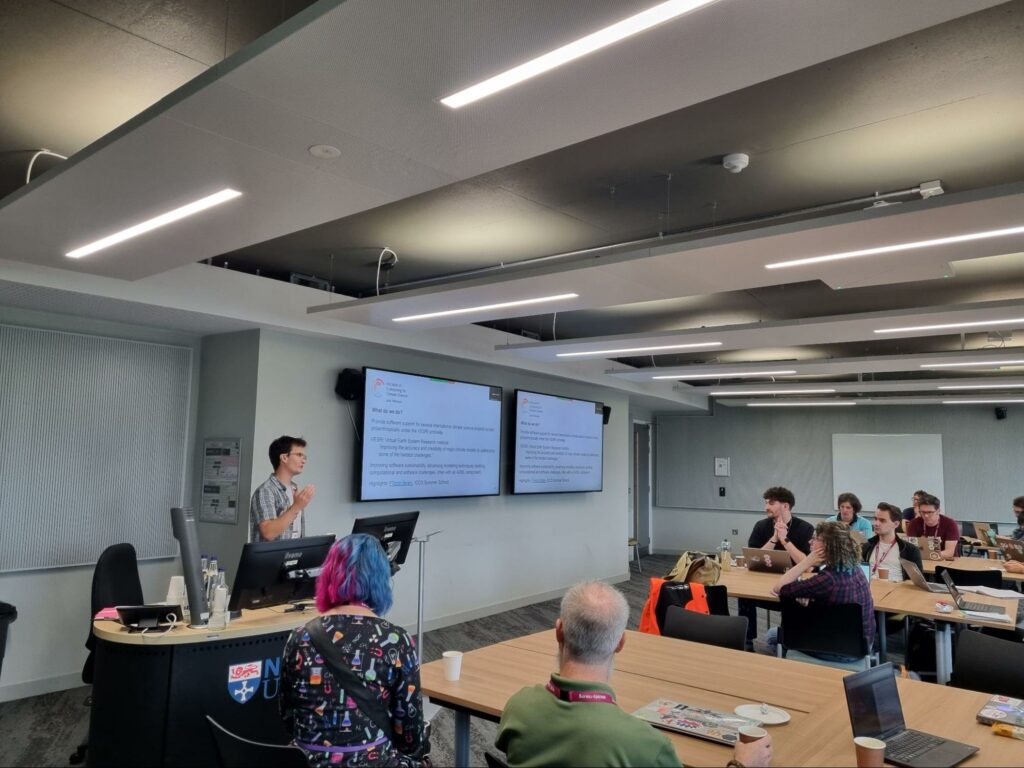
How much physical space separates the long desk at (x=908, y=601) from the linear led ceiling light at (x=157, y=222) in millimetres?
3976

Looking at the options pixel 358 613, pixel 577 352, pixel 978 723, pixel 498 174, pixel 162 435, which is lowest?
pixel 978 723

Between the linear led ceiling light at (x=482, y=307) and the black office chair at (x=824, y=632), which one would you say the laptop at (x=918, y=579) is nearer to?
the black office chair at (x=824, y=632)

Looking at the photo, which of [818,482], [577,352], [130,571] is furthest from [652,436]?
[130,571]

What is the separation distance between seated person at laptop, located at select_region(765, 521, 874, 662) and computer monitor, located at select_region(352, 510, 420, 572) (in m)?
2.25

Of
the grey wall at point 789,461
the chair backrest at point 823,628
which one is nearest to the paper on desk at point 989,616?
the chair backrest at point 823,628

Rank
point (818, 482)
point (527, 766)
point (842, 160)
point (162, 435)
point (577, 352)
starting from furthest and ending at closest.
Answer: point (818, 482), point (577, 352), point (162, 435), point (842, 160), point (527, 766)

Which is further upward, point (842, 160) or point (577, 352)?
point (842, 160)

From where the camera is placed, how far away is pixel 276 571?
329 cm

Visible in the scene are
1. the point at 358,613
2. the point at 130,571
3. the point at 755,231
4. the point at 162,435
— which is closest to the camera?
the point at 358,613

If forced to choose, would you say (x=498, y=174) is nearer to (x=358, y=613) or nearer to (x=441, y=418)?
(x=358, y=613)

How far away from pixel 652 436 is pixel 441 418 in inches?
317

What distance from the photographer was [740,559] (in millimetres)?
6129

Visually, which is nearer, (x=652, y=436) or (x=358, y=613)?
(x=358, y=613)

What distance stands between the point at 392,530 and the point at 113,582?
1623mm
